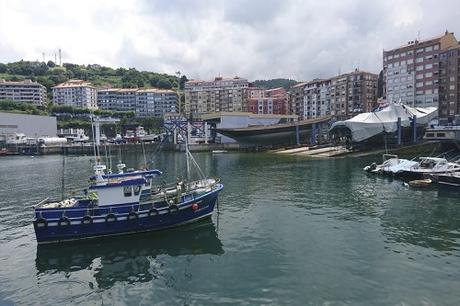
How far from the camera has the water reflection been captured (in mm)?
20953

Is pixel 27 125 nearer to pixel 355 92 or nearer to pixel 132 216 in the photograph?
pixel 355 92

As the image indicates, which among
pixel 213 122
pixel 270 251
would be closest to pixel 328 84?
pixel 213 122

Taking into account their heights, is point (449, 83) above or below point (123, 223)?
above

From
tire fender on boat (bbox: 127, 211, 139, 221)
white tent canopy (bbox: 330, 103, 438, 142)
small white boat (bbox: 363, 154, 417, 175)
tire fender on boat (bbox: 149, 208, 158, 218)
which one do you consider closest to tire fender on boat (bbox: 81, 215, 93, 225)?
tire fender on boat (bbox: 127, 211, 139, 221)

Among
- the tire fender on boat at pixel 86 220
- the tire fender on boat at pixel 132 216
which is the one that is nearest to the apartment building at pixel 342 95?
the tire fender on boat at pixel 132 216

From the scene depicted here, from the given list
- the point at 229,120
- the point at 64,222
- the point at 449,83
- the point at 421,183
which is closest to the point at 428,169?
the point at 421,183

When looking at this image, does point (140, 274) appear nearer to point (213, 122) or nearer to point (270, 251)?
point (270, 251)

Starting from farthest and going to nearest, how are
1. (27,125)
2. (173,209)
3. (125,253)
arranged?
(27,125) < (173,209) < (125,253)

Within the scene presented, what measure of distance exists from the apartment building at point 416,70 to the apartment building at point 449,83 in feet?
4.77

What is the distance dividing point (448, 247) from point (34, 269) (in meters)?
24.8

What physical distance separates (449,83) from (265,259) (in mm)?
119222

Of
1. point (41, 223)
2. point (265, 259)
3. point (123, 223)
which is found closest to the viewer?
point (265, 259)

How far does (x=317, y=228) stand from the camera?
27656 mm

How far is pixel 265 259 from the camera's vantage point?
21.6 m
